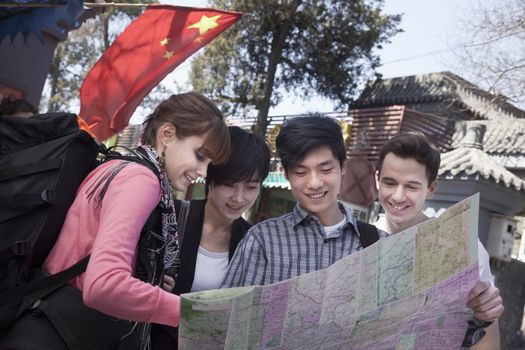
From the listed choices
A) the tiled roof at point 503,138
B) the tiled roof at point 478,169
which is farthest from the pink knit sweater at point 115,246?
the tiled roof at point 503,138

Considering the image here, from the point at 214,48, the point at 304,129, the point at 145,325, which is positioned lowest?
the point at 145,325

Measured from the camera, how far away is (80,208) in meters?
1.16

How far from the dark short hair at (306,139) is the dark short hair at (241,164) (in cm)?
26

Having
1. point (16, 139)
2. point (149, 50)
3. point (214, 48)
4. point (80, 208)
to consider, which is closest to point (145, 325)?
point (80, 208)

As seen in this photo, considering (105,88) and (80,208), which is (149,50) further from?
(80,208)

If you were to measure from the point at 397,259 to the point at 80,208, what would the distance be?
2.38ft

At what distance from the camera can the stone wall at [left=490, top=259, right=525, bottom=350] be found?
20.1 ft

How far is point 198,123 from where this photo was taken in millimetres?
1374

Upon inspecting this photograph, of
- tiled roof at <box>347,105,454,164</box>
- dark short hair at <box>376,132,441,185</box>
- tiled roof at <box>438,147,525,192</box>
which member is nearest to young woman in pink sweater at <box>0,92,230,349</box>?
dark short hair at <box>376,132,441,185</box>

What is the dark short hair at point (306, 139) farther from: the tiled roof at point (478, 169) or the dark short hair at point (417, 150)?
the tiled roof at point (478, 169)

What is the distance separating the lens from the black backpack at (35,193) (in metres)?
1.09

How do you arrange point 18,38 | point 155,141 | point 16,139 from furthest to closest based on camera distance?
point 18,38, point 155,141, point 16,139

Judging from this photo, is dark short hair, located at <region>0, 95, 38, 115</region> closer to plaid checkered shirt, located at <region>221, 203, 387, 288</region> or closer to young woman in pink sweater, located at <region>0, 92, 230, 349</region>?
young woman in pink sweater, located at <region>0, 92, 230, 349</region>

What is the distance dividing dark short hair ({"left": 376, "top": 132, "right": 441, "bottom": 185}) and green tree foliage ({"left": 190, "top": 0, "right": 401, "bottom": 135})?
9.45 metres
